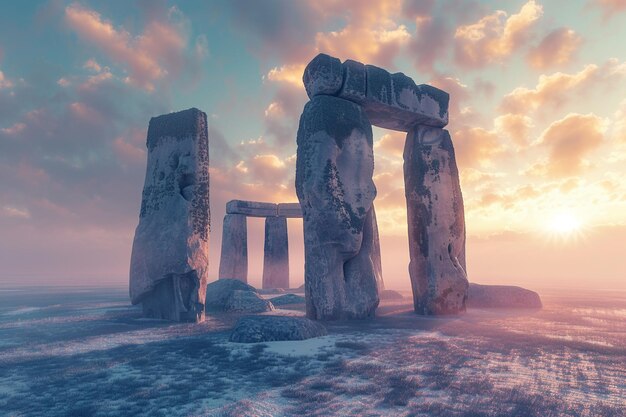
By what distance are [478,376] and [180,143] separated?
6564 millimetres

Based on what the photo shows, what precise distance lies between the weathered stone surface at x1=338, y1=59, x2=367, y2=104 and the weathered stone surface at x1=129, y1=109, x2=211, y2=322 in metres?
2.88

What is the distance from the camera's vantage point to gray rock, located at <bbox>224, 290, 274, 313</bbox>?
377 inches

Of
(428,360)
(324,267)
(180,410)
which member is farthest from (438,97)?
(180,410)

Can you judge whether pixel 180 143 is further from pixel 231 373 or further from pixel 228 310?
pixel 231 373

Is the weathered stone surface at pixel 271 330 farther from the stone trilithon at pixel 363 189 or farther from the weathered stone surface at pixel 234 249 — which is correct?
the weathered stone surface at pixel 234 249

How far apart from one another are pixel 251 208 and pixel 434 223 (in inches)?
467

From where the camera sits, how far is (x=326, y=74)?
7914 mm

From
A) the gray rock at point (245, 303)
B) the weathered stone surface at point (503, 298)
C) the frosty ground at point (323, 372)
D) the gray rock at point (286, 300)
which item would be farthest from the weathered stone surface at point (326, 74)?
the weathered stone surface at point (503, 298)

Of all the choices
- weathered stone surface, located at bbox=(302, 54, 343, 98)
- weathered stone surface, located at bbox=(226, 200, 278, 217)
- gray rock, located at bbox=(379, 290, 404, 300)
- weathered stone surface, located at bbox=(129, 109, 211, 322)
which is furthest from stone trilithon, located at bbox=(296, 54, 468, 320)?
weathered stone surface, located at bbox=(226, 200, 278, 217)

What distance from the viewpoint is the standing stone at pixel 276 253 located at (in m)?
20.2

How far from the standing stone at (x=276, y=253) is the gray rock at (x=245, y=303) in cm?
1015

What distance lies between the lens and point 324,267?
7641mm

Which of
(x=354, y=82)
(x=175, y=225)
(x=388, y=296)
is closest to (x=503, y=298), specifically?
(x=388, y=296)

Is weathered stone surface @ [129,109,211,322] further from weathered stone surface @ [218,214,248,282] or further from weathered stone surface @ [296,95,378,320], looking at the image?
weathered stone surface @ [218,214,248,282]
